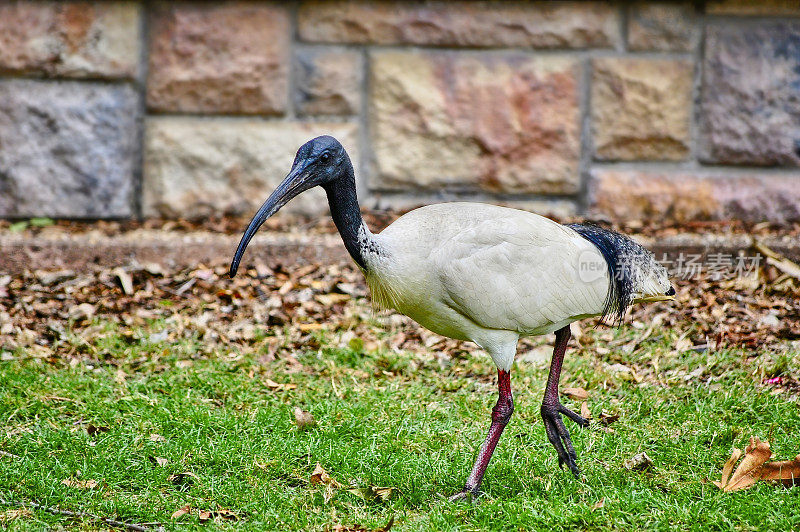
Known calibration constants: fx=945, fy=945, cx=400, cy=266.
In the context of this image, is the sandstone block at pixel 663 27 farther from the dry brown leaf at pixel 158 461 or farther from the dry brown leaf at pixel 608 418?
the dry brown leaf at pixel 158 461

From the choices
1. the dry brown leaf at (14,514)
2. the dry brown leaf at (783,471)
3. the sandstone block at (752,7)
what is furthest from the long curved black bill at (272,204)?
the sandstone block at (752,7)

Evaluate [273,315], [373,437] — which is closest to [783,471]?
[373,437]

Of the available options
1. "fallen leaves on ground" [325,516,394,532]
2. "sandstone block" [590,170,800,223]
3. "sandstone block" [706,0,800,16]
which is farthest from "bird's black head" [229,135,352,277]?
"sandstone block" [706,0,800,16]

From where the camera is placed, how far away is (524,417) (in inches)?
183

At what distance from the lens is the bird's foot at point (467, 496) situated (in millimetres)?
3766

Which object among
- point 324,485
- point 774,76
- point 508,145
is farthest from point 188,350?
point 774,76

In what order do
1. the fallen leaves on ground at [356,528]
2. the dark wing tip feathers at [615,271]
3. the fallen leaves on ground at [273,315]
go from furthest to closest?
the fallen leaves on ground at [273,315], the dark wing tip feathers at [615,271], the fallen leaves on ground at [356,528]

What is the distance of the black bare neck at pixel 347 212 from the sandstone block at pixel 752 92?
3813 millimetres

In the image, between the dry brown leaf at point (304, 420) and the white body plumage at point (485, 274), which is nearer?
the white body plumage at point (485, 274)

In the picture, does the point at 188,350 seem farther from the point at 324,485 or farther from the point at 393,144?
the point at 393,144

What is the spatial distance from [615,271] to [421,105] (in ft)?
9.70

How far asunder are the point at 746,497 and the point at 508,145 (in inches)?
146

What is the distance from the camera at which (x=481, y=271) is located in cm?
391

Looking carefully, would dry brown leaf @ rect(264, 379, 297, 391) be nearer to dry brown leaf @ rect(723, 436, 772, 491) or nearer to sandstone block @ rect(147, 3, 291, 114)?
dry brown leaf @ rect(723, 436, 772, 491)
